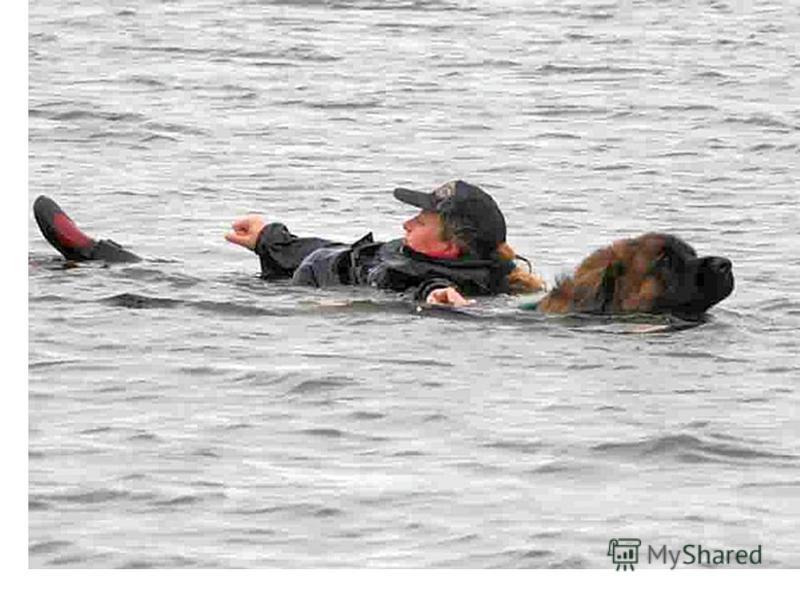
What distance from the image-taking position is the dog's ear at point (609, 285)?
1342cm

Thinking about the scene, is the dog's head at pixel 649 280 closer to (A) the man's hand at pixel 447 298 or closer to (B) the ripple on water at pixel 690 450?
(A) the man's hand at pixel 447 298

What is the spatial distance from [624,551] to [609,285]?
3.80m

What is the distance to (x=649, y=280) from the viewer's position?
43.9ft

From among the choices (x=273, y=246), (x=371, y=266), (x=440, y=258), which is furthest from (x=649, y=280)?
(x=273, y=246)

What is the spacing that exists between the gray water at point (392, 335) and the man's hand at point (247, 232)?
9.6 inches

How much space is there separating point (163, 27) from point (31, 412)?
621 inches

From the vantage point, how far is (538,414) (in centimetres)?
1185

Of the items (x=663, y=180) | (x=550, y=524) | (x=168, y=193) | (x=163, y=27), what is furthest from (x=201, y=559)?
(x=163, y=27)

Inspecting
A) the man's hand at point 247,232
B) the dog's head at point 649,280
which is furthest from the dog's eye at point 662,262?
the man's hand at point 247,232

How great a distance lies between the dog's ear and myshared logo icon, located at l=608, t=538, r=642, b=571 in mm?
3629

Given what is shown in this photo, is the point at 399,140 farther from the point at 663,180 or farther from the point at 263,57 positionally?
the point at 263,57

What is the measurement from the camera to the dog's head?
1331 cm

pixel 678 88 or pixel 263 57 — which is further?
pixel 263 57
